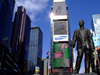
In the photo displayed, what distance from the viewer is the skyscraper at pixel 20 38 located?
9400 centimetres

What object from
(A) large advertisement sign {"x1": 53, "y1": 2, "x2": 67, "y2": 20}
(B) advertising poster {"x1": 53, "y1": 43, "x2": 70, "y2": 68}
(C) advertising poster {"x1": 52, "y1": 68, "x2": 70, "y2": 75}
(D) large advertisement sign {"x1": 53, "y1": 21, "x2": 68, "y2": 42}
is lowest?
(C) advertising poster {"x1": 52, "y1": 68, "x2": 70, "y2": 75}

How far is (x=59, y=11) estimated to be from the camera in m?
59.6

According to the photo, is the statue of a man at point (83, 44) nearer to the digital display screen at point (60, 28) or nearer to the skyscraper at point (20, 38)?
the digital display screen at point (60, 28)

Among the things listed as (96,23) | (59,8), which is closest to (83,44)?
(59,8)

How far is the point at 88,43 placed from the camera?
662 cm

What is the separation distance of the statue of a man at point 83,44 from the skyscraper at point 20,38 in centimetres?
8903

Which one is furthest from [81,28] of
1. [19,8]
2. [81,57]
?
[19,8]

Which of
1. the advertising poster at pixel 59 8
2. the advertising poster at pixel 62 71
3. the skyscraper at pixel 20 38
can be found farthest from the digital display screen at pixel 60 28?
the skyscraper at pixel 20 38

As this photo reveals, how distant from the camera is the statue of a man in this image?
6.43 m

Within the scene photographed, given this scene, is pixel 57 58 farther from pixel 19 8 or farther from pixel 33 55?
pixel 33 55

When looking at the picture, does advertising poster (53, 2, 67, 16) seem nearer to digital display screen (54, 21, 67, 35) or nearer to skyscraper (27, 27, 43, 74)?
digital display screen (54, 21, 67, 35)

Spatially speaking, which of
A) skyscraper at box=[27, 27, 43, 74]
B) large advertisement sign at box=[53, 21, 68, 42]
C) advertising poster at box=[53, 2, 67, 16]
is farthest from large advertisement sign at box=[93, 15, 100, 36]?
large advertisement sign at box=[53, 21, 68, 42]

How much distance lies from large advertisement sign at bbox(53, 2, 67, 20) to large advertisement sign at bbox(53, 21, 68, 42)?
11.8 ft

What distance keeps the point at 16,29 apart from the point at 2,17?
3128cm
